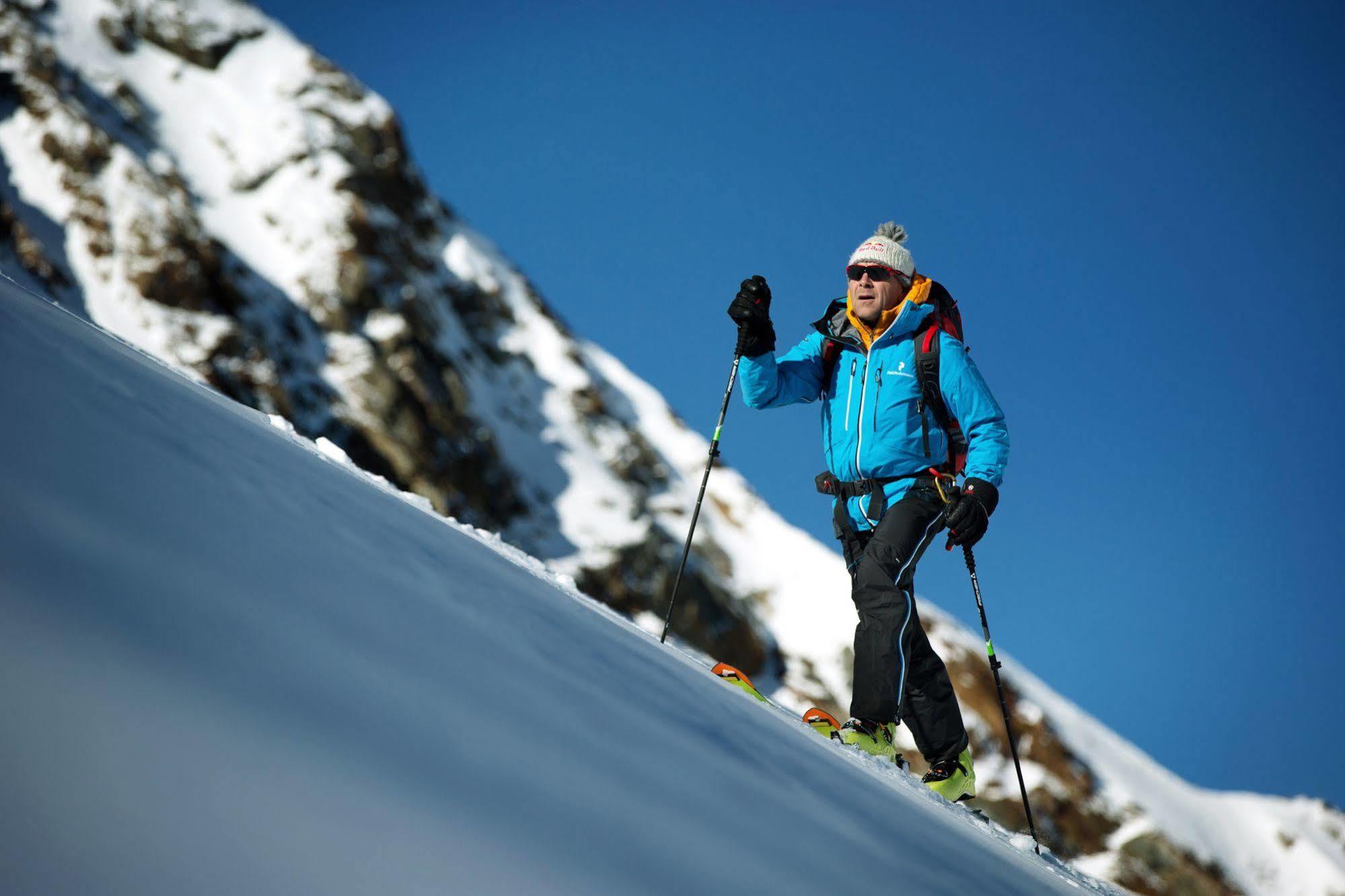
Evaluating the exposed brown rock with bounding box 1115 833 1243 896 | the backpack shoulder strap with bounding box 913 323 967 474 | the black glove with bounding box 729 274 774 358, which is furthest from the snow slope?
the exposed brown rock with bounding box 1115 833 1243 896

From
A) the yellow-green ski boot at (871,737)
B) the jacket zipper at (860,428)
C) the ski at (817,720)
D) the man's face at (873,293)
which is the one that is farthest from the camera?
the man's face at (873,293)

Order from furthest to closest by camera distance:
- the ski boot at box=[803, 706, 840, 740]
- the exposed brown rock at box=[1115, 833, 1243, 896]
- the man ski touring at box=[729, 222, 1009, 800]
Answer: the exposed brown rock at box=[1115, 833, 1243, 896] < the ski boot at box=[803, 706, 840, 740] < the man ski touring at box=[729, 222, 1009, 800]

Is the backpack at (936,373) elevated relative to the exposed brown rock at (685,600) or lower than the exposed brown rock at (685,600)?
lower

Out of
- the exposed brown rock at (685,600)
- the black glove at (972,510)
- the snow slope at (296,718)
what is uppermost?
the exposed brown rock at (685,600)

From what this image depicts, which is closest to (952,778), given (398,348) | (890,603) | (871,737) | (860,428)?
(871,737)

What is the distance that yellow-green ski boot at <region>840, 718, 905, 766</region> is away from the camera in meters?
4.46

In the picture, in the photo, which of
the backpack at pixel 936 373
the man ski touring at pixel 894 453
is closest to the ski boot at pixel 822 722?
the man ski touring at pixel 894 453

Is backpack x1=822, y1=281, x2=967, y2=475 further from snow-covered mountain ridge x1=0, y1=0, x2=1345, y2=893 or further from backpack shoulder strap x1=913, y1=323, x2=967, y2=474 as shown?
snow-covered mountain ridge x1=0, y1=0, x2=1345, y2=893

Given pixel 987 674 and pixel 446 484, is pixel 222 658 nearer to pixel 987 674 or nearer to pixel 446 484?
pixel 446 484

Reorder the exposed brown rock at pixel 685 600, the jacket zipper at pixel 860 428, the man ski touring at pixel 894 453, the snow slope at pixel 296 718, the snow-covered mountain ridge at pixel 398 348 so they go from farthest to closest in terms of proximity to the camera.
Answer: the exposed brown rock at pixel 685 600, the snow-covered mountain ridge at pixel 398 348, the jacket zipper at pixel 860 428, the man ski touring at pixel 894 453, the snow slope at pixel 296 718

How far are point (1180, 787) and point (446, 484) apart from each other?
1343 inches

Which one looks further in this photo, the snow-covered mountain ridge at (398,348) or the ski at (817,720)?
the snow-covered mountain ridge at (398,348)

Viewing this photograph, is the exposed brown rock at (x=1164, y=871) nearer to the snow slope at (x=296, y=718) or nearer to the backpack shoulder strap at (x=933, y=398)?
the backpack shoulder strap at (x=933, y=398)

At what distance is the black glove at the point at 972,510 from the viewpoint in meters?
4.51
